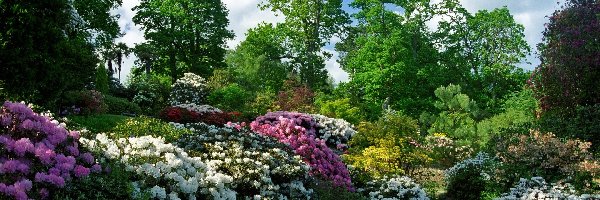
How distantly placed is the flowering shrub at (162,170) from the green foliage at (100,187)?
19cm

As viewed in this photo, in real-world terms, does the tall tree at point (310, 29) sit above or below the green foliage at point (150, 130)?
above

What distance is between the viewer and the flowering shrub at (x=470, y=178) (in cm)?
1322

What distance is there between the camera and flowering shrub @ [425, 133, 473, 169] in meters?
18.2

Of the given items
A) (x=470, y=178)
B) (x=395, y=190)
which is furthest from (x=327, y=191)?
(x=470, y=178)

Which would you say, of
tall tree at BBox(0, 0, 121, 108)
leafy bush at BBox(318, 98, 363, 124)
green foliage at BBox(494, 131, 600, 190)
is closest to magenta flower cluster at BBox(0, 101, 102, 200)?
tall tree at BBox(0, 0, 121, 108)

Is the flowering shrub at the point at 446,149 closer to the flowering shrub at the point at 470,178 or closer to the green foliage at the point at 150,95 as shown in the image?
the flowering shrub at the point at 470,178

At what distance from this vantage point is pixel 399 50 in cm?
3288

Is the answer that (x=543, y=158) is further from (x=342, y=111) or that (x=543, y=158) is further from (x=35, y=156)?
(x=342, y=111)

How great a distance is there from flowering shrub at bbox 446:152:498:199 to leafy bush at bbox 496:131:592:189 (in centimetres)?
64

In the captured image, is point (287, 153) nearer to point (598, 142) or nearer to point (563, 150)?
point (563, 150)

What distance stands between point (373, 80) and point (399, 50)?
87.1 inches

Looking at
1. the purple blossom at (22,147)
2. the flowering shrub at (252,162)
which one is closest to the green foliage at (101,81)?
the flowering shrub at (252,162)

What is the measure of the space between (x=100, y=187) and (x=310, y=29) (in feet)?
108

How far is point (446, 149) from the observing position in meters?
18.6
